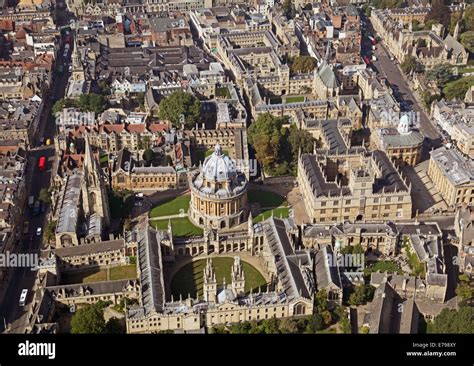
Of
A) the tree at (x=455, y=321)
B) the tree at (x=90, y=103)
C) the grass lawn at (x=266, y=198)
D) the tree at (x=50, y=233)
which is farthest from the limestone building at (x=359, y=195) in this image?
the tree at (x=90, y=103)

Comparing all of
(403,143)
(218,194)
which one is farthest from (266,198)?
(403,143)

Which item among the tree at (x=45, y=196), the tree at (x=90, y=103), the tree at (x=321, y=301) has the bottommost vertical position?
the tree at (x=321, y=301)

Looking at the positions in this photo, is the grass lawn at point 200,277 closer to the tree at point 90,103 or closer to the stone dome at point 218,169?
the stone dome at point 218,169

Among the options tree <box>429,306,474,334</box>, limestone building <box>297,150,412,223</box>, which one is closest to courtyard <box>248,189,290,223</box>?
limestone building <box>297,150,412,223</box>

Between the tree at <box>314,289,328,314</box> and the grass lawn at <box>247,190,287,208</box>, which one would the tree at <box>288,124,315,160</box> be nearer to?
the grass lawn at <box>247,190,287,208</box>

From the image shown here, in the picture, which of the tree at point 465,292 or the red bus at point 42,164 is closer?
the tree at point 465,292

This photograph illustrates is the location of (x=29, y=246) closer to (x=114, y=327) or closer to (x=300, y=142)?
(x=114, y=327)
